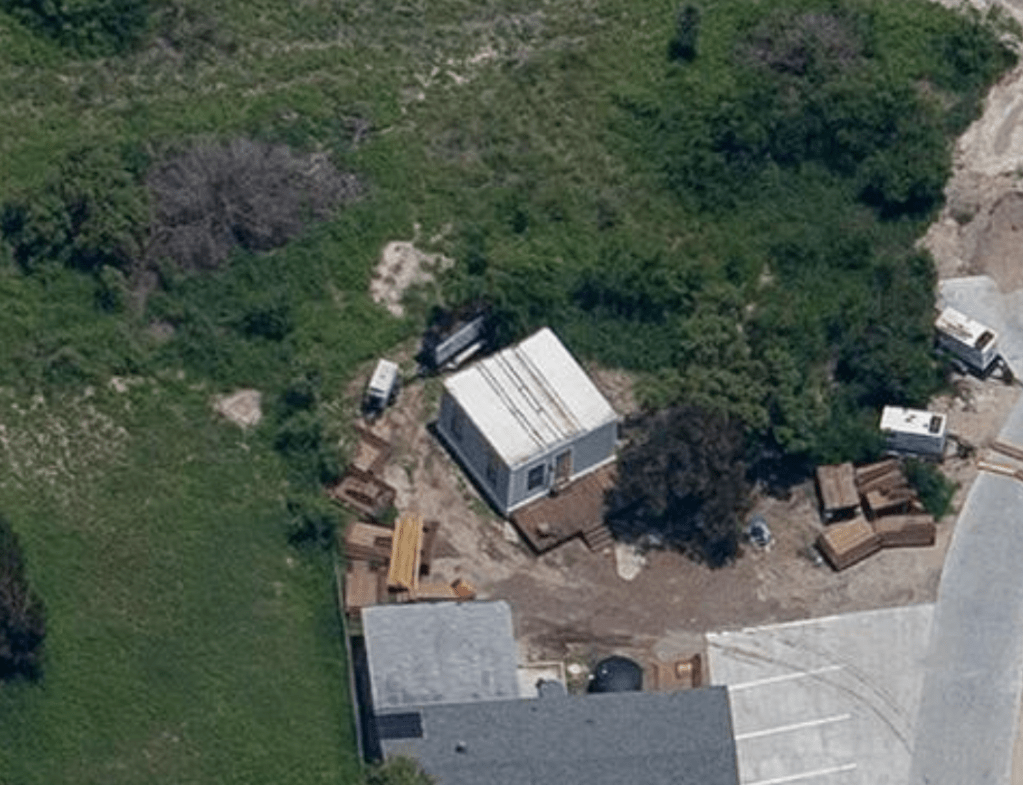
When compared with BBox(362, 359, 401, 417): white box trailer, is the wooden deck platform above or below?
below

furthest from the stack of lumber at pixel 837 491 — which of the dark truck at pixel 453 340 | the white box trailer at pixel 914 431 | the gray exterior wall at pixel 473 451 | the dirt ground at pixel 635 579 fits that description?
the dark truck at pixel 453 340

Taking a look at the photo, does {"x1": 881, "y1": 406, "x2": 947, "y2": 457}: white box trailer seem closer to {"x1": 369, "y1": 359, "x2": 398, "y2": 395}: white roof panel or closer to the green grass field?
{"x1": 369, "y1": 359, "x2": 398, "y2": 395}: white roof panel

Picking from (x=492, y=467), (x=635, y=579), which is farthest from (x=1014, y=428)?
(x=492, y=467)

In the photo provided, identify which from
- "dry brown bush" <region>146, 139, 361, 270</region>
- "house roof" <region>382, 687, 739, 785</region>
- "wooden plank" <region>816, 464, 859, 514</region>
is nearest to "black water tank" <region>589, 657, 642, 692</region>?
"house roof" <region>382, 687, 739, 785</region>

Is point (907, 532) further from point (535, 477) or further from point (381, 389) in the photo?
point (381, 389)

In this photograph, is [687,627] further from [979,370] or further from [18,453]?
[18,453]

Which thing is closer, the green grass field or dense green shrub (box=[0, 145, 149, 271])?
the green grass field

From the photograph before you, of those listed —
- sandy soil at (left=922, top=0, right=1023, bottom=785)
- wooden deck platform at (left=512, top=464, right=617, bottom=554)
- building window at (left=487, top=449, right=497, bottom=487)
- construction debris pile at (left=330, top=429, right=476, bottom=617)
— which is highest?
sandy soil at (left=922, top=0, right=1023, bottom=785)
